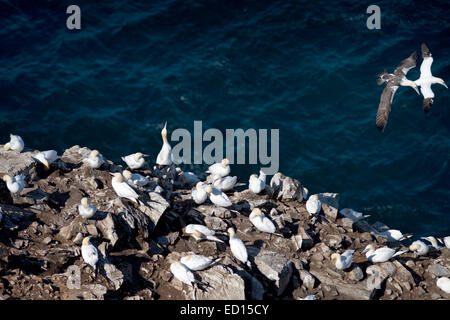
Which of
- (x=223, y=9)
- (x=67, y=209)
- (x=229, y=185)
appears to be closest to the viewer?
(x=67, y=209)

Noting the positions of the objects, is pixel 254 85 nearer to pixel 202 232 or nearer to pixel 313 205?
pixel 313 205

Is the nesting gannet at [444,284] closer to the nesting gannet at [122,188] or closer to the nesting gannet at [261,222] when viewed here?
the nesting gannet at [261,222]

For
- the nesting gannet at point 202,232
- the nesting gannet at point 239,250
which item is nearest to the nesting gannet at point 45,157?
the nesting gannet at point 202,232

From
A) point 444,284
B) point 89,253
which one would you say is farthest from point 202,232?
point 444,284

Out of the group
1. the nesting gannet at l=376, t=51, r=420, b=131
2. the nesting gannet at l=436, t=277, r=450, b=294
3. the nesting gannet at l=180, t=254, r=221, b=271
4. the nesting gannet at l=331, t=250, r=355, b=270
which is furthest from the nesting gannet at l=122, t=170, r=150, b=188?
the nesting gannet at l=376, t=51, r=420, b=131

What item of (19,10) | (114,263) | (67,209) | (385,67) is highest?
(19,10)

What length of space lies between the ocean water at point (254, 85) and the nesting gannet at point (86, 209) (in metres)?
12.1

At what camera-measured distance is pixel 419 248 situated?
782 inches

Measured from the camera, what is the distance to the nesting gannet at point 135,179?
59.8 ft

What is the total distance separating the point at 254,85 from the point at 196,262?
18706 mm

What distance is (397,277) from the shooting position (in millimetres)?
17953

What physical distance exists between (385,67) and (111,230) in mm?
22999

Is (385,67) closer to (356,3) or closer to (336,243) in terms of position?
(356,3)
